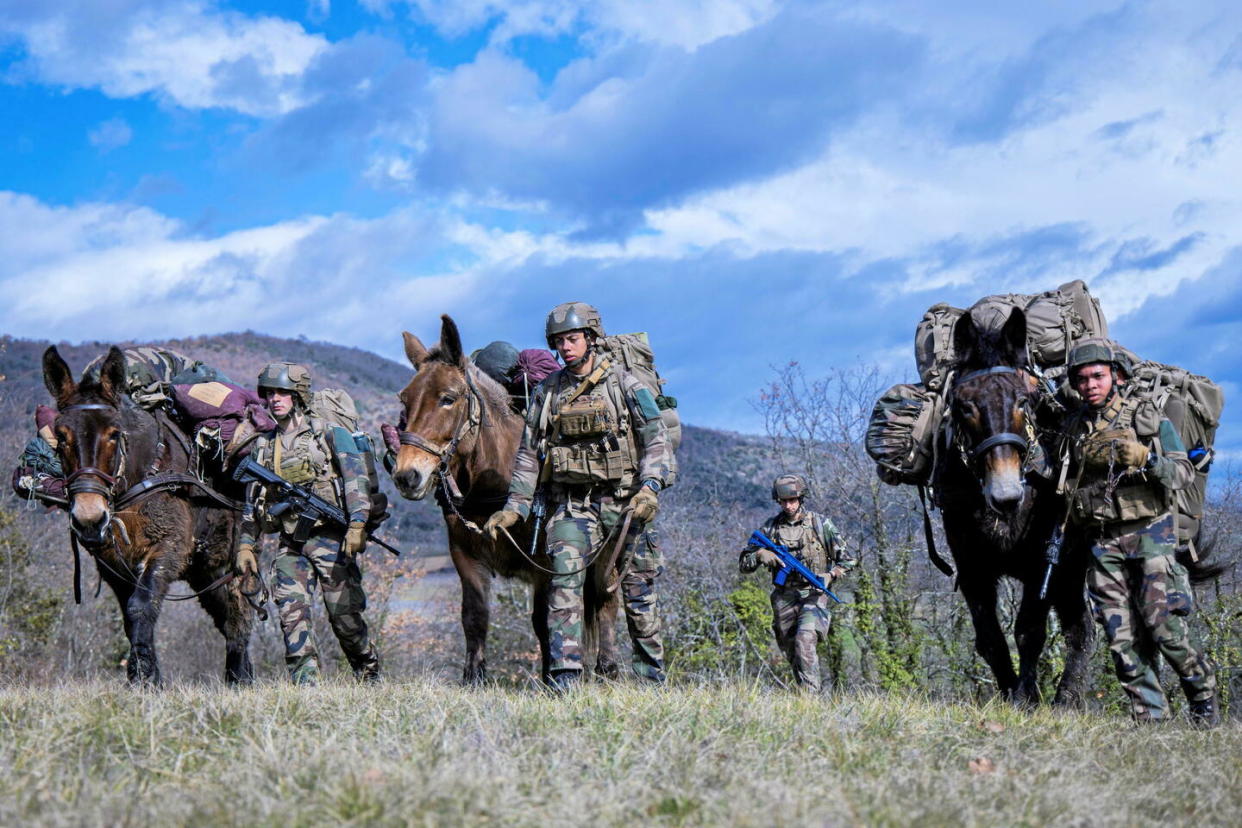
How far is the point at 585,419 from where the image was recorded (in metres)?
8.12

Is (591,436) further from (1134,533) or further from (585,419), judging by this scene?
(1134,533)

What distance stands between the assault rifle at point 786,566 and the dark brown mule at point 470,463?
9.65 feet

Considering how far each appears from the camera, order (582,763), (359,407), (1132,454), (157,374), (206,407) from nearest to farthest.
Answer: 1. (582,763)
2. (1132,454)
3. (206,407)
4. (157,374)
5. (359,407)

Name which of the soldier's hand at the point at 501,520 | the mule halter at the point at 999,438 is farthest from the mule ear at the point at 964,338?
the soldier's hand at the point at 501,520

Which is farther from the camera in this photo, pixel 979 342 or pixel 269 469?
pixel 269 469

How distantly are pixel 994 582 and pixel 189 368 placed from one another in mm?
7768

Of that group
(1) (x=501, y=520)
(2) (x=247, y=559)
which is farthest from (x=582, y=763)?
(2) (x=247, y=559)

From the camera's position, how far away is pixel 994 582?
8.22 meters

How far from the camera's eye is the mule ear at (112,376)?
9422mm

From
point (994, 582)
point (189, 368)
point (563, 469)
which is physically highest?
point (189, 368)

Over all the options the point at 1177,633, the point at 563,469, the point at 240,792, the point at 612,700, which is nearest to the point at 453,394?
the point at 563,469

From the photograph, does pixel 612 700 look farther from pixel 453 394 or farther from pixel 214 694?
pixel 453 394

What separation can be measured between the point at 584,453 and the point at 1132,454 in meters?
3.63

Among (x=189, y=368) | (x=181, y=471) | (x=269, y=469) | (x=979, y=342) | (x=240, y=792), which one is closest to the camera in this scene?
(x=240, y=792)
